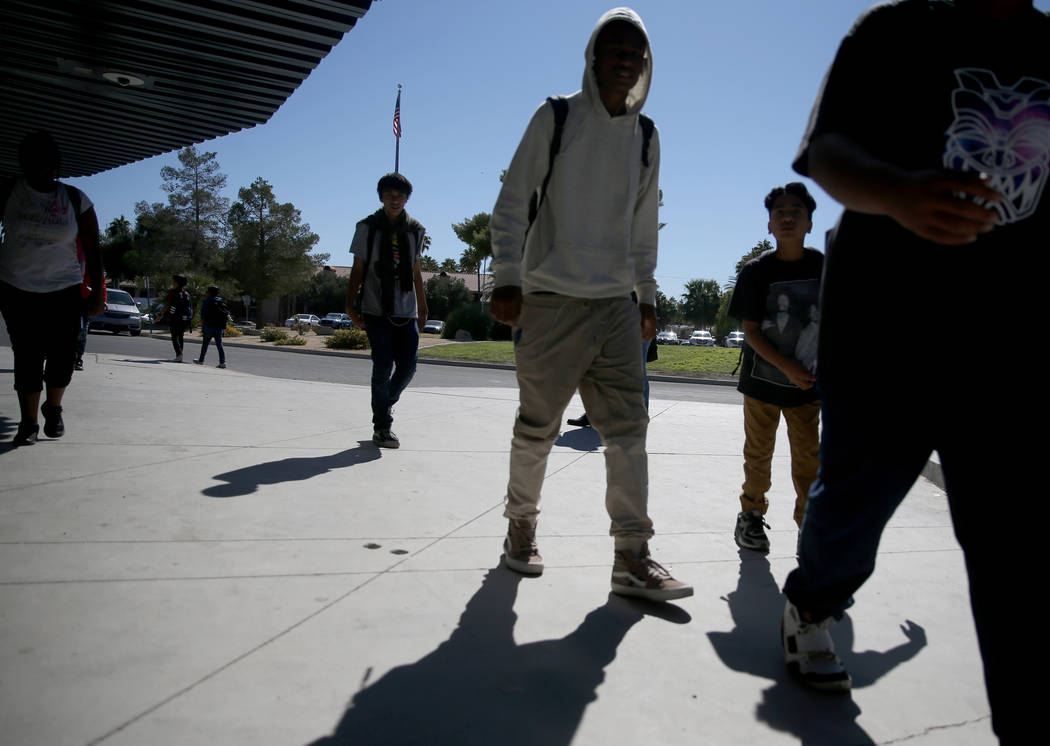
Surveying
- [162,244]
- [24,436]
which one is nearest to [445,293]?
[162,244]

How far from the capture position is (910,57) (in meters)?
1.46

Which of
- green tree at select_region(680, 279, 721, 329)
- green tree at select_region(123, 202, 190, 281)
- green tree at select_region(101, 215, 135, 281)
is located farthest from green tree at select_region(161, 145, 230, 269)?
green tree at select_region(680, 279, 721, 329)

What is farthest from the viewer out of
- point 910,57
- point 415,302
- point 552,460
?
point 415,302

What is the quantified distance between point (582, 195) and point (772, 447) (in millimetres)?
1485

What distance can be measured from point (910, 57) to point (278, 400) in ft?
22.0

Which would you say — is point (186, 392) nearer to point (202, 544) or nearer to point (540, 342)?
point (202, 544)

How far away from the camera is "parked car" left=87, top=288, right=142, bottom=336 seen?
89.0 ft

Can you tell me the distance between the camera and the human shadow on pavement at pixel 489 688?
5.14 ft

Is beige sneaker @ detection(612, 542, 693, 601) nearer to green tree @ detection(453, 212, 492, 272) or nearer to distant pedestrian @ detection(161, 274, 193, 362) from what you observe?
distant pedestrian @ detection(161, 274, 193, 362)

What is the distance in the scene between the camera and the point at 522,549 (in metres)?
2.68

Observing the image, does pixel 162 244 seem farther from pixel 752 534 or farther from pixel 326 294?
pixel 752 534

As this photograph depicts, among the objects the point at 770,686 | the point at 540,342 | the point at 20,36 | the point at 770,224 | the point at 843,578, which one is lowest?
the point at 770,686

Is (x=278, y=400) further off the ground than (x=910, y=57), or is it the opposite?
(x=910, y=57)

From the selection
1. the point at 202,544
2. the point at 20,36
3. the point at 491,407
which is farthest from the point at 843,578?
the point at 20,36
